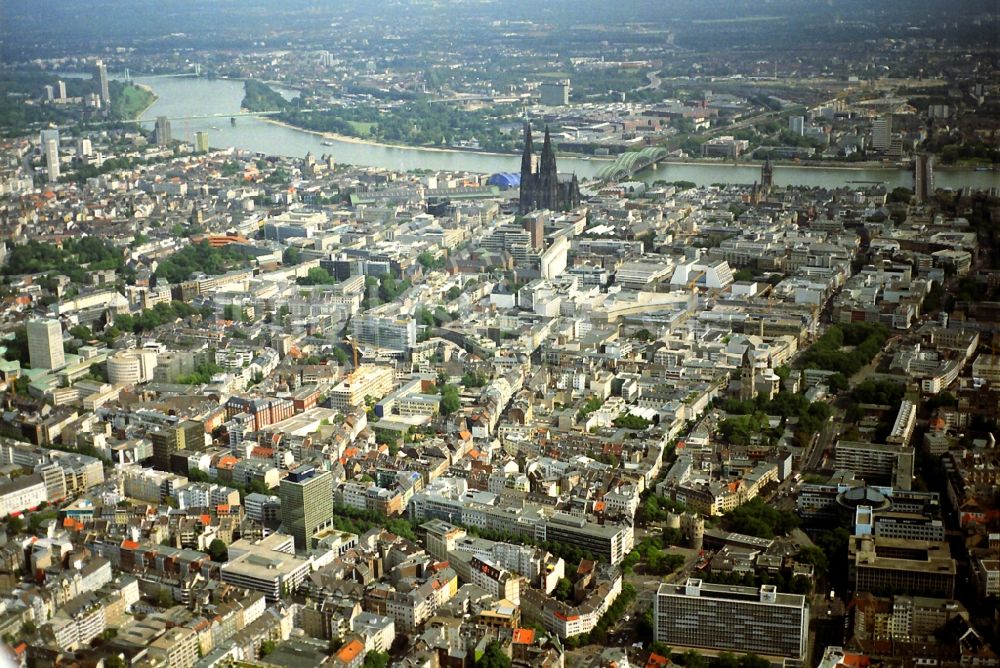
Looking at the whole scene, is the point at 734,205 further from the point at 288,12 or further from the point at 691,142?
the point at 288,12

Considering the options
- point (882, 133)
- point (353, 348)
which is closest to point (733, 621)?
point (353, 348)

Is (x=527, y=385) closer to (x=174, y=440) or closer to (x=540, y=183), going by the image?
(x=174, y=440)

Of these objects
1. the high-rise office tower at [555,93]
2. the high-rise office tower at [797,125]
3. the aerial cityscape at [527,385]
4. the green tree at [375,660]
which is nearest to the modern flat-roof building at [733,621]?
the aerial cityscape at [527,385]

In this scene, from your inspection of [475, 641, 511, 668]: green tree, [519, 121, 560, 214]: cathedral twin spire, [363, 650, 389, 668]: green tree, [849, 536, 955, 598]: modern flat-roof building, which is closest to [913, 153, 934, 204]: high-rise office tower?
[519, 121, 560, 214]: cathedral twin spire

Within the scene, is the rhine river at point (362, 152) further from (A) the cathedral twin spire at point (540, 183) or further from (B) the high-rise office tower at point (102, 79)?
(A) the cathedral twin spire at point (540, 183)

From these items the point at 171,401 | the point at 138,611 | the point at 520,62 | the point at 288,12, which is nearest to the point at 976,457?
the point at 138,611
